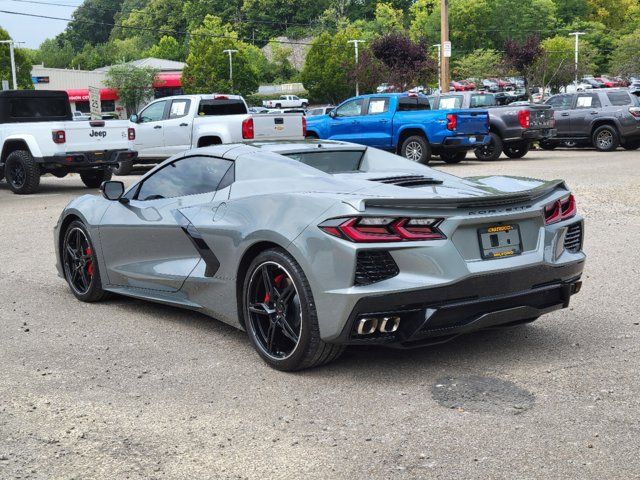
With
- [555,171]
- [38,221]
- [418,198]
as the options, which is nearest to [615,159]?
[555,171]

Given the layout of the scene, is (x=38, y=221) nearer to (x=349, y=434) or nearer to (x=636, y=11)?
(x=349, y=434)

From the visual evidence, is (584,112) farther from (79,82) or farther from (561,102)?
(79,82)

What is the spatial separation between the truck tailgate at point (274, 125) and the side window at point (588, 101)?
32.3 feet

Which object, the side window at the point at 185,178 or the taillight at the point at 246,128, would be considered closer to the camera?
the side window at the point at 185,178

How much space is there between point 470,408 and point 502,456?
626 mm

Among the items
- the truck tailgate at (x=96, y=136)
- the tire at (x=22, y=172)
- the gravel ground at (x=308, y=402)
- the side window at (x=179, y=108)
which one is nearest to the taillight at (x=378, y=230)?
the gravel ground at (x=308, y=402)

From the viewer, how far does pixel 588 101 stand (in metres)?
25.1

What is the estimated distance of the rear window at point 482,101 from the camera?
23797 mm

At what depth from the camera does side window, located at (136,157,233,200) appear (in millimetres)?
5945

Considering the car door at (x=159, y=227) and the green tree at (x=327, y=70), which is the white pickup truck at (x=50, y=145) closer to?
the car door at (x=159, y=227)

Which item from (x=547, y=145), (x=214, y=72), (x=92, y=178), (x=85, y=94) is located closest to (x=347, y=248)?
(x=92, y=178)

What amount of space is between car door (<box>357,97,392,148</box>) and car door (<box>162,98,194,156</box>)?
468 centimetres

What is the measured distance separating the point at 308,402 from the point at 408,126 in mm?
17441

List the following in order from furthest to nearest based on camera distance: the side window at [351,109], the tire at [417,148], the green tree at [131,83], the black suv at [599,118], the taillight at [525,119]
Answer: the green tree at [131,83]
the black suv at [599,118]
the taillight at [525,119]
the side window at [351,109]
the tire at [417,148]
